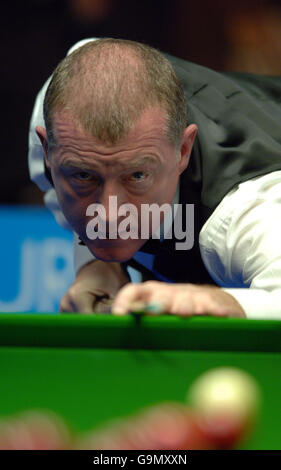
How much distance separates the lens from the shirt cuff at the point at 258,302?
5.22 feet

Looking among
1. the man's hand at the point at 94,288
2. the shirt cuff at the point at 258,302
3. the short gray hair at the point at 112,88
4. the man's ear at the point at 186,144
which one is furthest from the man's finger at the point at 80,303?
the shirt cuff at the point at 258,302

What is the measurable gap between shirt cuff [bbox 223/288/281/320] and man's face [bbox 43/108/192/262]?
0.35 meters

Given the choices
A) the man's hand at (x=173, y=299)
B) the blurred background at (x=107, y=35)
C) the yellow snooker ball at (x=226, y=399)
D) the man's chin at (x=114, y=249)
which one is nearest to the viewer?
the yellow snooker ball at (x=226, y=399)

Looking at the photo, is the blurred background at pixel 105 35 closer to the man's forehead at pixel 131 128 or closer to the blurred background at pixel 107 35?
the blurred background at pixel 107 35

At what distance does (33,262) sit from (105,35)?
70.3 inches

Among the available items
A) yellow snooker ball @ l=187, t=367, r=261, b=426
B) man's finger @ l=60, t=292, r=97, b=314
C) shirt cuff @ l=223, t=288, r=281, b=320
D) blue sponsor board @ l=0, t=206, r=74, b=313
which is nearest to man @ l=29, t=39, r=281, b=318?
shirt cuff @ l=223, t=288, r=281, b=320

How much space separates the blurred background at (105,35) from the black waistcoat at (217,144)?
2.50 meters

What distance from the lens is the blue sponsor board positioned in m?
3.30

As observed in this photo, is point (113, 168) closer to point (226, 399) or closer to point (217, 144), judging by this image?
point (217, 144)

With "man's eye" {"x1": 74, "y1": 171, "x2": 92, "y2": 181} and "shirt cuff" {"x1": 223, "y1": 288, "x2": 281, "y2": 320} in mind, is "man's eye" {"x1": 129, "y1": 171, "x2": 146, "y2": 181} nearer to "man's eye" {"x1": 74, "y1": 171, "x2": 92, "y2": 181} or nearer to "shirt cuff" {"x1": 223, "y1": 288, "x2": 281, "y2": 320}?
"man's eye" {"x1": 74, "y1": 171, "x2": 92, "y2": 181}

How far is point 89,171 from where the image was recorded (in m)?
1.85

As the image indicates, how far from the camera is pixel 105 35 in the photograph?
4.79 meters

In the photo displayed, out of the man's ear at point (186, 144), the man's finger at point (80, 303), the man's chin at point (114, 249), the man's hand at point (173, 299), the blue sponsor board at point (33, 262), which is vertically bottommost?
the man's hand at point (173, 299)
